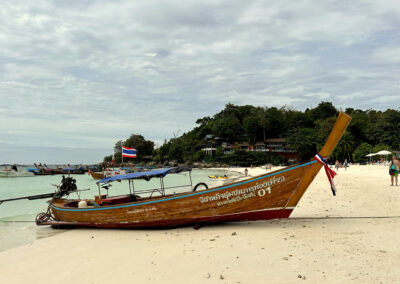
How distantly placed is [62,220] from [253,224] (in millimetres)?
7323

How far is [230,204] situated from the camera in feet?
26.7

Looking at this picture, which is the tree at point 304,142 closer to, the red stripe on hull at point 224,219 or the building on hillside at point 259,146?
the building on hillside at point 259,146

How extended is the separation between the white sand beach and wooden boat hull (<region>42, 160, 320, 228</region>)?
0.32m

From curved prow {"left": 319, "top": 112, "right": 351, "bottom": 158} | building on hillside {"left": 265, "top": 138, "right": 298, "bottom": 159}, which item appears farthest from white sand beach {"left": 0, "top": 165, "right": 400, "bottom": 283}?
building on hillside {"left": 265, "top": 138, "right": 298, "bottom": 159}

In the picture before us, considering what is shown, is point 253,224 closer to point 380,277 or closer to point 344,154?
point 380,277

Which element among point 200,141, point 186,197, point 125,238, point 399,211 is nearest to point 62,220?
point 125,238

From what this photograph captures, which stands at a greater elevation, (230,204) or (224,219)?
(230,204)

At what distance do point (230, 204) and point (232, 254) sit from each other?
2.29m

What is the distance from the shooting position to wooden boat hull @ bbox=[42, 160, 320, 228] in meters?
7.88

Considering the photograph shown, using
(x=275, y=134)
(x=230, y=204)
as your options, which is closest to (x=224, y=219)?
(x=230, y=204)

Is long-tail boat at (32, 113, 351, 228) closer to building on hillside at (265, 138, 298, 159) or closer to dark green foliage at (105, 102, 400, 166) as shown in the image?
dark green foliage at (105, 102, 400, 166)

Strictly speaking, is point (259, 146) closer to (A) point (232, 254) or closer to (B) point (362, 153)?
(B) point (362, 153)

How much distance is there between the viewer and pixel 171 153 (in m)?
96.2

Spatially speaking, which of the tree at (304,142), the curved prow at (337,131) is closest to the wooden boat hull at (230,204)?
the curved prow at (337,131)
